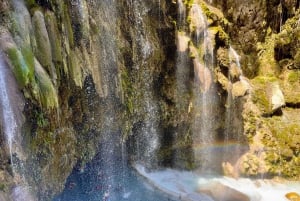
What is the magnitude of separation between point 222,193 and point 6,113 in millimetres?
8286

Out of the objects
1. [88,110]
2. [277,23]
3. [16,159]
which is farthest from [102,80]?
[277,23]

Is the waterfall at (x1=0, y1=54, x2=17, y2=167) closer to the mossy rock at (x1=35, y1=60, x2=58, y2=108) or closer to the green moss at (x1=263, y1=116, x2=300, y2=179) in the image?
the mossy rock at (x1=35, y1=60, x2=58, y2=108)

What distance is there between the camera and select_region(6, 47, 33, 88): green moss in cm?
628

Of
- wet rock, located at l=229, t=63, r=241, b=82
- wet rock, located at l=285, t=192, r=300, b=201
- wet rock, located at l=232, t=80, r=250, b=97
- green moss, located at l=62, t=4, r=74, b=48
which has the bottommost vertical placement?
wet rock, located at l=285, t=192, r=300, b=201

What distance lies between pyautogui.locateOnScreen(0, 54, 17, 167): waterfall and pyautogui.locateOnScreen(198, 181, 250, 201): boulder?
7529 mm

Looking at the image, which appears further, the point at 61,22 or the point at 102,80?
the point at 102,80

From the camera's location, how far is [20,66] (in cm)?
636

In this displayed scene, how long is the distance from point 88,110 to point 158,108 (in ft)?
11.3

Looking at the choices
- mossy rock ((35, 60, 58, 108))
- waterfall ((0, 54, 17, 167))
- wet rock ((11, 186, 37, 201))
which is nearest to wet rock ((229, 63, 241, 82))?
mossy rock ((35, 60, 58, 108))

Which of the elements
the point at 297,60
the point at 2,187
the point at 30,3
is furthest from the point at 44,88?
the point at 297,60

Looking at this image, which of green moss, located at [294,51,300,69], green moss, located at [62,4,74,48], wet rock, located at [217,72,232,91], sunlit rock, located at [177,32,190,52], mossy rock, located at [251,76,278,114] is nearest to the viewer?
green moss, located at [62,4,74,48]

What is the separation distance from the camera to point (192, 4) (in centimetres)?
1331

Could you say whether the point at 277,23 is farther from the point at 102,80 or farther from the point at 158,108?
the point at 102,80

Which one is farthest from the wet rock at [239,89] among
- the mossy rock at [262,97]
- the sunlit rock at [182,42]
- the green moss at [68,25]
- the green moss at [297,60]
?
the green moss at [68,25]
